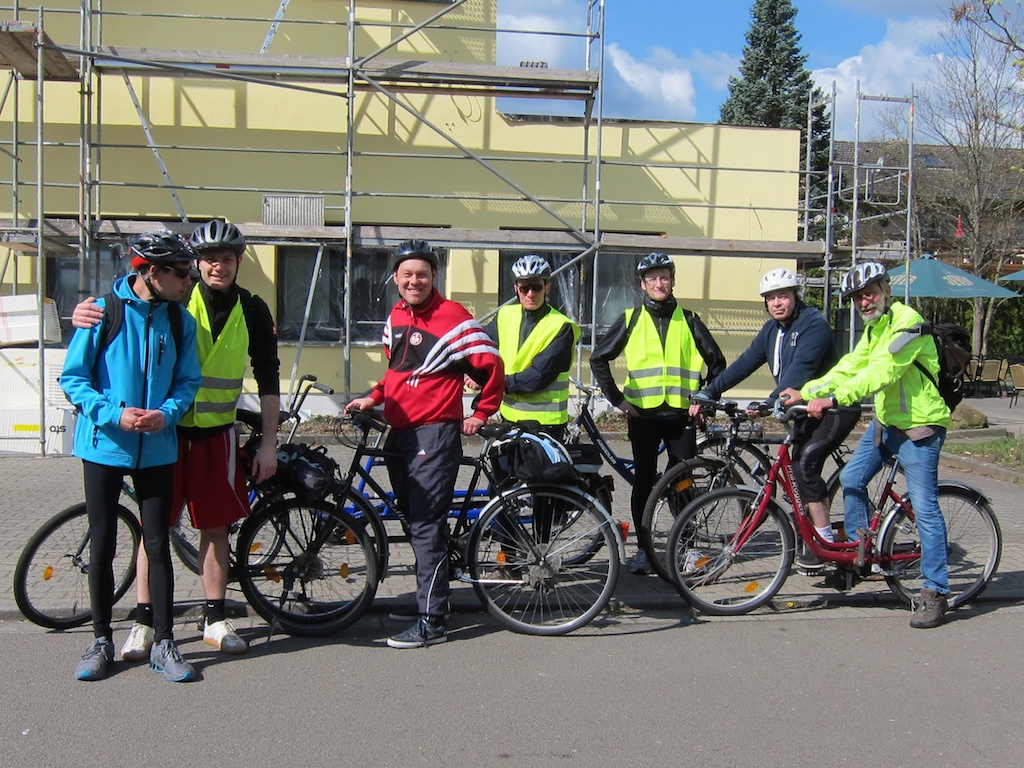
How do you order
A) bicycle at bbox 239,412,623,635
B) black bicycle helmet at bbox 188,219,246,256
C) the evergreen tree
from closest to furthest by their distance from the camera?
black bicycle helmet at bbox 188,219,246,256, bicycle at bbox 239,412,623,635, the evergreen tree

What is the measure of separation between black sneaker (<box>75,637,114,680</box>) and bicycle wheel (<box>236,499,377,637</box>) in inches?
28.3

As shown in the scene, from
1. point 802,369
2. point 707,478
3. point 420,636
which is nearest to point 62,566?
point 420,636

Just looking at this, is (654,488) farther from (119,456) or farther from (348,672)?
(119,456)

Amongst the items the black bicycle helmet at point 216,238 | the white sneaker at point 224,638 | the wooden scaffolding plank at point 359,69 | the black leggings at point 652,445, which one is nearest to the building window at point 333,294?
the wooden scaffolding plank at point 359,69

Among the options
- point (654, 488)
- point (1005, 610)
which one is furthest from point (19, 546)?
point (1005, 610)

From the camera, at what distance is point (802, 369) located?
5.94 meters

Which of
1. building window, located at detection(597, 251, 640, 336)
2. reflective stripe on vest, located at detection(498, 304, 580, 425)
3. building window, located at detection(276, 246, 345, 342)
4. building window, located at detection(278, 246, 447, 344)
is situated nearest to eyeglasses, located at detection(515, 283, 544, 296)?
reflective stripe on vest, located at detection(498, 304, 580, 425)

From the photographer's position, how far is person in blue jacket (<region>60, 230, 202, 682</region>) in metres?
4.21

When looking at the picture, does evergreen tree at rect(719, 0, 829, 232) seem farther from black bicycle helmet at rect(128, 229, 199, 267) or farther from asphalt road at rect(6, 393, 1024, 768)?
black bicycle helmet at rect(128, 229, 199, 267)

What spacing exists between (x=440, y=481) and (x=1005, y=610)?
11.2 feet

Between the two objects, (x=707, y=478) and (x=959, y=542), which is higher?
(x=707, y=478)

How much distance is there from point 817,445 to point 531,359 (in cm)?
173

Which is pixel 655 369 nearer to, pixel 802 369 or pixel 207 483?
pixel 802 369

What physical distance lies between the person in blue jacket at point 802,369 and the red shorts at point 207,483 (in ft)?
8.99
